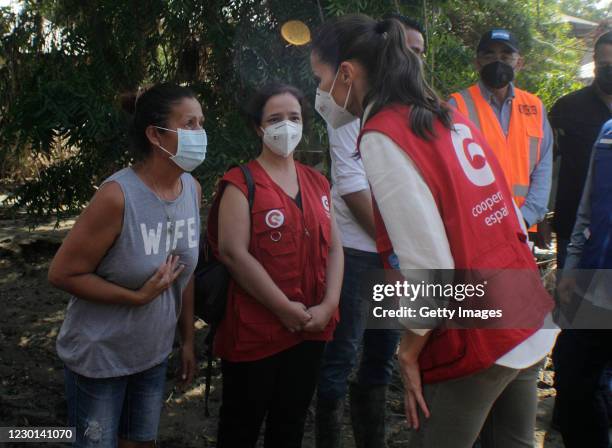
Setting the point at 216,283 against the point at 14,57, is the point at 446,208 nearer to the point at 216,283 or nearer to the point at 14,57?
the point at 216,283

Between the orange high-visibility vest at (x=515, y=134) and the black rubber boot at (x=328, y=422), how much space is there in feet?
4.44

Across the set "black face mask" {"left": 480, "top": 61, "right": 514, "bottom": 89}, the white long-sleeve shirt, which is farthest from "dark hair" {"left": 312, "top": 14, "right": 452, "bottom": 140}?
"black face mask" {"left": 480, "top": 61, "right": 514, "bottom": 89}

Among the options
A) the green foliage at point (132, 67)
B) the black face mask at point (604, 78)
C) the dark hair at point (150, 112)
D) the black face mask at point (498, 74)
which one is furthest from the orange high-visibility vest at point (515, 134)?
the dark hair at point (150, 112)

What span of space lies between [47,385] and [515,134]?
10.9 feet

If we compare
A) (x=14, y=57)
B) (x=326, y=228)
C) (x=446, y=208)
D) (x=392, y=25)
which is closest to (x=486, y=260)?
(x=446, y=208)

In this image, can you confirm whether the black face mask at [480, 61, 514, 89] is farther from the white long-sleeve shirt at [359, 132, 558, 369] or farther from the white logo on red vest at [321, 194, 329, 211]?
the white long-sleeve shirt at [359, 132, 558, 369]

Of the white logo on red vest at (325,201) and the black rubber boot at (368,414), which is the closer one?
the white logo on red vest at (325,201)

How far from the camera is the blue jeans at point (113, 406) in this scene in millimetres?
2291

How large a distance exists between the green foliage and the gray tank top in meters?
1.24

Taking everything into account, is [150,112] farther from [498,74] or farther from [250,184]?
[498,74]

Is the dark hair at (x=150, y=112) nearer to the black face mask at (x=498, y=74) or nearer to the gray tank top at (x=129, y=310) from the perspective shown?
the gray tank top at (x=129, y=310)

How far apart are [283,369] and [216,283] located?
1.50 ft

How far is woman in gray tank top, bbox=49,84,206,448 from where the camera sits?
2.25 meters

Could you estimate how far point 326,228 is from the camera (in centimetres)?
281
